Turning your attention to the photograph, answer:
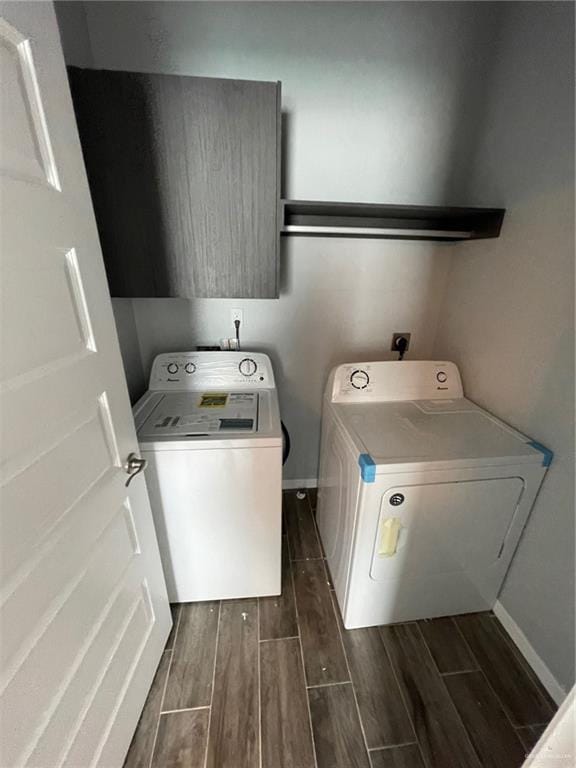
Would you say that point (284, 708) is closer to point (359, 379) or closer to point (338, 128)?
point (359, 379)

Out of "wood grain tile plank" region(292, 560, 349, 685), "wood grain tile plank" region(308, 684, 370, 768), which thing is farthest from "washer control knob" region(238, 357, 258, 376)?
"wood grain tile plank" region(308, 684, 370, 768)

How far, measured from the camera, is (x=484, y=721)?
3.62ft

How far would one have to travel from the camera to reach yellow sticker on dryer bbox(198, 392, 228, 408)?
1456mm

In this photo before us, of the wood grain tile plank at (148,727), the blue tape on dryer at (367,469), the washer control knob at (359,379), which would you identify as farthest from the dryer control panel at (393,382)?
the wood grain tile plank at (148,727)

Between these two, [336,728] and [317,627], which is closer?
[336,728]

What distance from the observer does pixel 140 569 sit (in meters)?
1.06

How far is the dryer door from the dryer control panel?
557 millimetres

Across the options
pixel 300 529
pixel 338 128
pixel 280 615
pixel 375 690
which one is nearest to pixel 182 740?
pixel 280 615

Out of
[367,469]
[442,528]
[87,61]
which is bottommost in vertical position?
[442,528]

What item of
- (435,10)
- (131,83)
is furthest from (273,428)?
(435,10)

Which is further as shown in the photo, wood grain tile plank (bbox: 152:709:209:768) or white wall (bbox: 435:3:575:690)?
white wall (bbox: 435:3:575:690)

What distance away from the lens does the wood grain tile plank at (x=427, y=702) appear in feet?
3.37

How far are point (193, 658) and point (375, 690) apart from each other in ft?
2.40

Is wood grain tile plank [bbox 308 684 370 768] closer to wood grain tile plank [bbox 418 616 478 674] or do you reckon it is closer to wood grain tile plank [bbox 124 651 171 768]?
wood grain tile plank [bbox 418 616 478 674]
